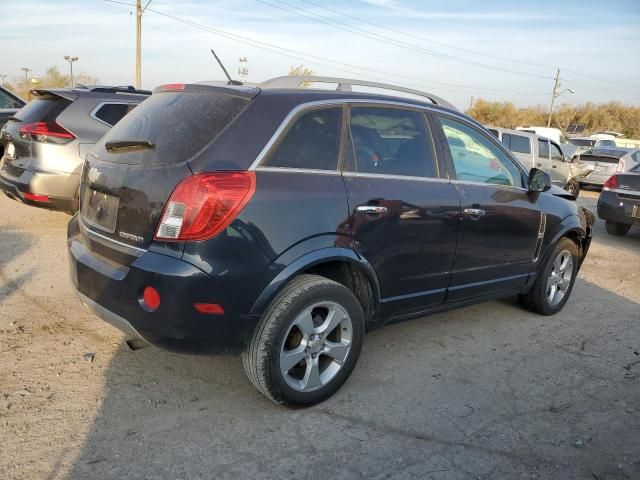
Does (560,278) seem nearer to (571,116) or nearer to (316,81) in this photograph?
(316,81)

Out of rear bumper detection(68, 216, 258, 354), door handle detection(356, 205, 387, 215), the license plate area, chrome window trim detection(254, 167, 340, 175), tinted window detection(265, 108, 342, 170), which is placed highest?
tinted window detection(265, 108, 342, 170)

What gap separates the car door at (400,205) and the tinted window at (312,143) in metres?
0.10

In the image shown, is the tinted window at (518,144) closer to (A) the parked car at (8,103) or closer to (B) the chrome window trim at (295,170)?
(A) the parked car at (8,103)

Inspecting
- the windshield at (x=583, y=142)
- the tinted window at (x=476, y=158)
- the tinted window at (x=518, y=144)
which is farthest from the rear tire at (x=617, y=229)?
the windshield at (x=583, y=142)

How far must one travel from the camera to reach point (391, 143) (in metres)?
3.66

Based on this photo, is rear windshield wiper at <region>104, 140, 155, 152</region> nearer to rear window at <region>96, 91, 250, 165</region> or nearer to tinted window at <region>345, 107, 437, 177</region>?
rear window at <region>96, 91, 250, 165</region>

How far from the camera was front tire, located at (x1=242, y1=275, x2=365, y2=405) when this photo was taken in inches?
117

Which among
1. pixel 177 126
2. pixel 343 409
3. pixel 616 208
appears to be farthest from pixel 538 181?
pixel 616 208

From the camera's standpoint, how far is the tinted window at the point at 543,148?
48.2ft

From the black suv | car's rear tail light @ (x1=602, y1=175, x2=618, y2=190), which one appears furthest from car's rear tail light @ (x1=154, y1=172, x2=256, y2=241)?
car's rear tail light @ (x1=602, y1=175, x2=618, y2=190)

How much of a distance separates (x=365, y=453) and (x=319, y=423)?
359mm

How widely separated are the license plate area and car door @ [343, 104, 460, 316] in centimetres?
131

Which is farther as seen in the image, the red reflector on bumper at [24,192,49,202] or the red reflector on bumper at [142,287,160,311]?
the red reflector on bumper at [24,192,49,202]

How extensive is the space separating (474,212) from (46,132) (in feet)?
15.3
